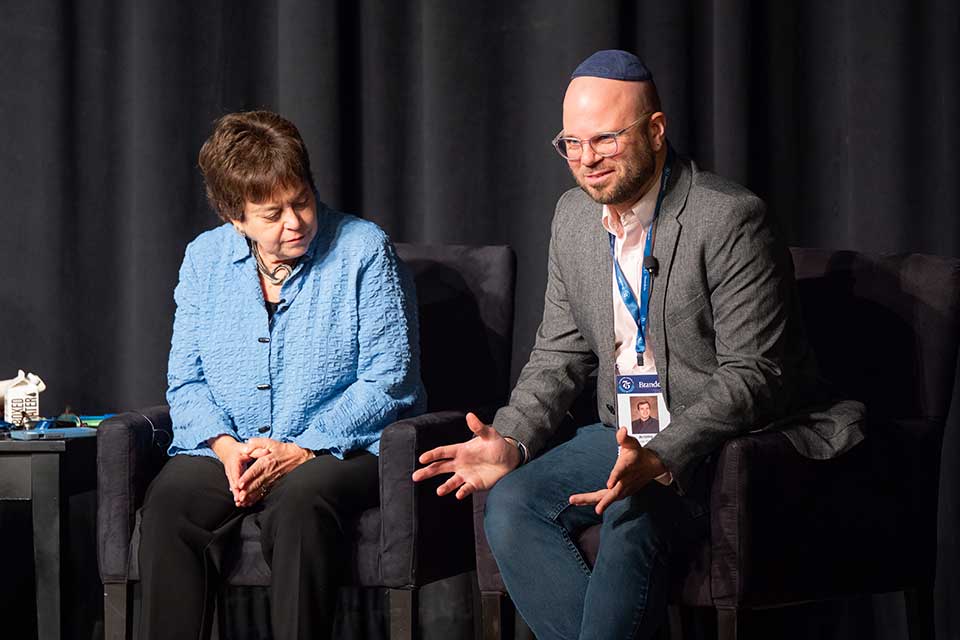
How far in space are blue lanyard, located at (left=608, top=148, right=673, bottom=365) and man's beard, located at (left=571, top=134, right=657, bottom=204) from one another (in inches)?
→ 1.7

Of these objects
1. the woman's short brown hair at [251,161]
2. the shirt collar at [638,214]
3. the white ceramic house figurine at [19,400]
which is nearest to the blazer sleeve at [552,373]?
the shirt collar at [638,214]

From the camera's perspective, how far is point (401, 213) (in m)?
3.40

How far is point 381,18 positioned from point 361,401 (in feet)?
4.21

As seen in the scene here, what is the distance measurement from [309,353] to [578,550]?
0.74m

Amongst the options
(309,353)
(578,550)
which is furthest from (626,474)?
(309,353)

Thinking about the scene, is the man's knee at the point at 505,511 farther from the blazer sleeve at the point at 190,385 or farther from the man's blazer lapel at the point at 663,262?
the blazer sleeve at the point at 190,385

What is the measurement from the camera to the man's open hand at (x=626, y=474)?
6.61ft

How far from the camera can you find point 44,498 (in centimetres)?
262

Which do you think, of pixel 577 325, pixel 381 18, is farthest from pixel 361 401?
pixel 381 18

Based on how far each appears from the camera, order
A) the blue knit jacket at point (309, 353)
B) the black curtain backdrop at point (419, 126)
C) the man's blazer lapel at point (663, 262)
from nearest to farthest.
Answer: the man's blazer lapel at point (663, 262)
the blue knit jacket at point (309, 353)
the black curtain backdrop at point (419, 126)

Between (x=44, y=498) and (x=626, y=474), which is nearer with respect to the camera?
(x=626, y=474)

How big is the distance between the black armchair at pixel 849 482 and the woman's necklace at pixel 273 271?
710 mm

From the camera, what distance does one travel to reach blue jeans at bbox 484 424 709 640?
210cm

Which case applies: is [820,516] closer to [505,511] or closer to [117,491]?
[505,511]
